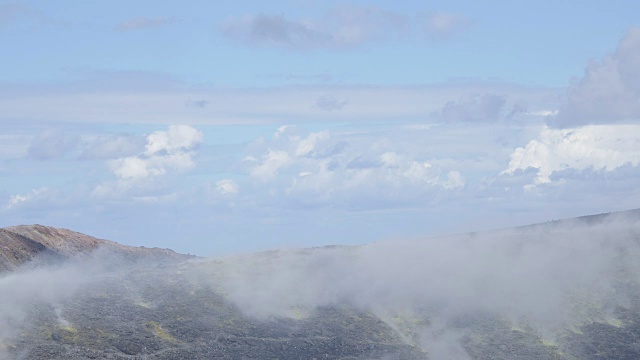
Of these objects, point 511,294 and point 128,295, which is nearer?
point 128,295

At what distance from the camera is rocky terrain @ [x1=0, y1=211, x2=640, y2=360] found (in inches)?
5645

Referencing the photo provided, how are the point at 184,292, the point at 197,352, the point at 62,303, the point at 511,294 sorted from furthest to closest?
the point at 511,294 → the point at 184,292 → the point at 62,303 → the point at 197,352

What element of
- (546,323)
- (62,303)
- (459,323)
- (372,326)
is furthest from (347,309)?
(62,303)

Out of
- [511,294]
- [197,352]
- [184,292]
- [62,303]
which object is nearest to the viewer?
[197,352]

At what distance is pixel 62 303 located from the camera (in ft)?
504

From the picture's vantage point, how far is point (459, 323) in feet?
559

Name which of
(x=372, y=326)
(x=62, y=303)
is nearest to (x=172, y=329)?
(x=62, y=303)

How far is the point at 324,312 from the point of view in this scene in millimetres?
167000

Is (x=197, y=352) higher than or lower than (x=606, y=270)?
lower

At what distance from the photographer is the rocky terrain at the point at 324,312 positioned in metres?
143

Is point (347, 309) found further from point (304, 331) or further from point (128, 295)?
point (128, 295)

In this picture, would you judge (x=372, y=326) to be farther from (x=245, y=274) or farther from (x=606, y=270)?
(x=606, y=270)

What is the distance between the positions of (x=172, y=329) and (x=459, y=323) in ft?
162

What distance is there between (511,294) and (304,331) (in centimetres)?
4624
